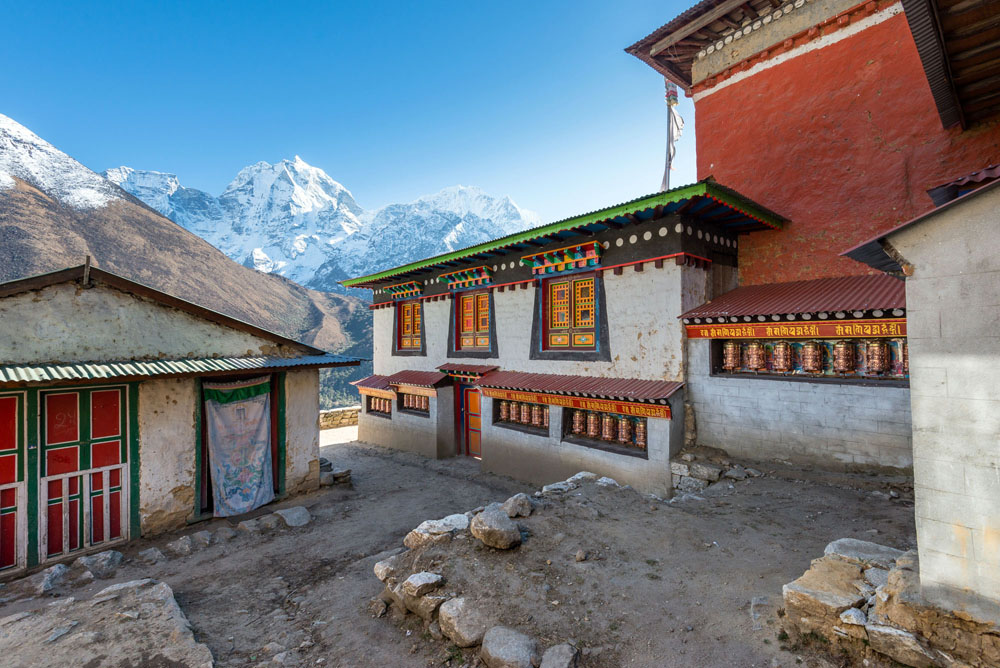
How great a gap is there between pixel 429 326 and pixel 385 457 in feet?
14.4

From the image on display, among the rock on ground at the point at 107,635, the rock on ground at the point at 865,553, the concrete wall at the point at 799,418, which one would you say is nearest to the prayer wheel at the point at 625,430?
the concrete wall at the point at 799,418

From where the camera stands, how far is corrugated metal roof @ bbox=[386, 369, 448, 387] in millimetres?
13203

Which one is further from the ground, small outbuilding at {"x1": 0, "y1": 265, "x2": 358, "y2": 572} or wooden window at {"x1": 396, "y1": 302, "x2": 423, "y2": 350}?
wooden window at {"x1": 396, "y1": 302, "x2": 423, "y2": 350}

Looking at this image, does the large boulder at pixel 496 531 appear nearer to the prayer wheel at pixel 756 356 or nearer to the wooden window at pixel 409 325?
the prayer wheel at pixel 756 356

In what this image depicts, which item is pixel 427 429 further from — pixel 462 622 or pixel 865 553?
pixel 865 553

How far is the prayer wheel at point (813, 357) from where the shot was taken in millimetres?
7027

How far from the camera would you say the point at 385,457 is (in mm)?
13781

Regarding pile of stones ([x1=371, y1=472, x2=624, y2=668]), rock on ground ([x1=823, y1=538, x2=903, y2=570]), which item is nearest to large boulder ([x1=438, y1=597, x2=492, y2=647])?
pile of stones ([x1=371, y1=472, x2=624, y2=668])

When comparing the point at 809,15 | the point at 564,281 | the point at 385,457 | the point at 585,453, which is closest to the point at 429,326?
the point at 385,457

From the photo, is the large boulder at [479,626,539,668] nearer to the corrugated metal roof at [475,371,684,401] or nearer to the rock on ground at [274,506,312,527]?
the corrugated metal roof at [475,371,684,401]

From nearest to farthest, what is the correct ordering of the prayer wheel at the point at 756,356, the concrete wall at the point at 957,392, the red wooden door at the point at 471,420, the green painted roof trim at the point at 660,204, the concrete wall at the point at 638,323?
the concrete wall at the point at 957,392 < the green painted roof trim at the point at 660,204 < the prayer wheel at the point at 756,356 < the concrete wall at the point at 638,323 < the red wooden door at the point at 471,420

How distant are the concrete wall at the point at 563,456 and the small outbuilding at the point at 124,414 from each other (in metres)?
4.89

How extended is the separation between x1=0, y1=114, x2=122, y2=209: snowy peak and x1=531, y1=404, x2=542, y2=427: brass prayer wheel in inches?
2326

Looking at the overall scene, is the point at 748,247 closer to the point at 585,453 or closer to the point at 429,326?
the point at 585,453
